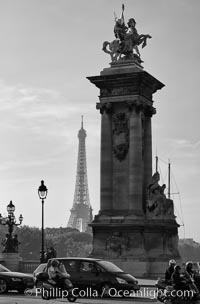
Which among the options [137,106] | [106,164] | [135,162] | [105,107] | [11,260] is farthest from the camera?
[11,260]

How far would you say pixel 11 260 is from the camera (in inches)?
2144

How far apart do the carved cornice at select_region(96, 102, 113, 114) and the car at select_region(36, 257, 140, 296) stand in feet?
70.4

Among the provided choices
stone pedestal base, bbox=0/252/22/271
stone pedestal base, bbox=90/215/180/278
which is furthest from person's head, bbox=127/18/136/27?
stone pedestal base, bbox=0/252/22/271

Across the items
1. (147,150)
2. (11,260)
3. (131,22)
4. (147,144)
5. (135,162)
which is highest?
(131,22)

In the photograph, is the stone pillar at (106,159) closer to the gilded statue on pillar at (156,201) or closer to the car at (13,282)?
the gilded statue on pillar at (156,201)

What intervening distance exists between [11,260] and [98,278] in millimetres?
22901

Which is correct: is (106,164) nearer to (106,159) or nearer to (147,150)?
(106,159)

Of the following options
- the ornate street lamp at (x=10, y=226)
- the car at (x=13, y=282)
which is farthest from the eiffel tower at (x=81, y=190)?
the car at (x=13, y=282)

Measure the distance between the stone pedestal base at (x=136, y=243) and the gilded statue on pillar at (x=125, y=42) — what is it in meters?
10.6

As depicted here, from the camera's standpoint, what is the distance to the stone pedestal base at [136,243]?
5044cm

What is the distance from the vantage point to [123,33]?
55250mm

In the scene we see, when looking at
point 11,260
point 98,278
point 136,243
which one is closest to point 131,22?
point 136,243

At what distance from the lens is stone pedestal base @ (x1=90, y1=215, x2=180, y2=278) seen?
50.4m

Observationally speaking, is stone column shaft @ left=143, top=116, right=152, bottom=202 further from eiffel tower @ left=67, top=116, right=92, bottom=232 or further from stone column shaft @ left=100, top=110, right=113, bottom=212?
eiffel tower @ left=67, top=116, right=92, bottom=232
